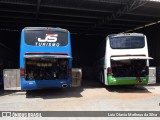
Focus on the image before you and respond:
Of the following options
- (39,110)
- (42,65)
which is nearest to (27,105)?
(39,110)

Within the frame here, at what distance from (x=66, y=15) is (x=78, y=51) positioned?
12195 millimetres

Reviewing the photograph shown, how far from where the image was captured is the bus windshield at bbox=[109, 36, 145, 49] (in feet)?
48.6

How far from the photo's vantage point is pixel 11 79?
1328 centimetres

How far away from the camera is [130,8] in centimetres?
1692

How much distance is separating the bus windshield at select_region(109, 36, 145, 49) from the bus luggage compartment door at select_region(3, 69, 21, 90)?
576 centimetres

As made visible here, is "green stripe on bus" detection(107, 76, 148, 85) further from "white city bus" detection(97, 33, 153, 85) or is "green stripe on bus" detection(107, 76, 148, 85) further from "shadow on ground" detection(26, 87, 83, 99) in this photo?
"shadow on ground" detection(26, 87, 83, 99)

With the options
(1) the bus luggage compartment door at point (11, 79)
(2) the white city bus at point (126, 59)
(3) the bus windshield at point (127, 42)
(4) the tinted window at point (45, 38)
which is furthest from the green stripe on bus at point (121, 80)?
(1) the bus luggage compartment door at point (11, 79)

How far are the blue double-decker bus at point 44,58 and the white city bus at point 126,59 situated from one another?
114 inches

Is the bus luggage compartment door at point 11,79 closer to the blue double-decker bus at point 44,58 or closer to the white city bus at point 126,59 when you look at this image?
the blue double-decker bus at point 44,58

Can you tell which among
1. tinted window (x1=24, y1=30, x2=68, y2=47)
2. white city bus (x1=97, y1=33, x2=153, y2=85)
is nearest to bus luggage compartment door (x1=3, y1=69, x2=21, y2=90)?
tinted window (x1=24, y1=30, x2=68, y2=47)

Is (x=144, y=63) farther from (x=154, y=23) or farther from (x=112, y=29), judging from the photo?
(x=112, y=29)

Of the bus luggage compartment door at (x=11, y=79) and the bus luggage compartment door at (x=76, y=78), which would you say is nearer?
the bus luggage compartment door at (x=11, y=79)

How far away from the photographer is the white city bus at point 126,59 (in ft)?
48.1

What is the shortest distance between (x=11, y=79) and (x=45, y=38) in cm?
289
